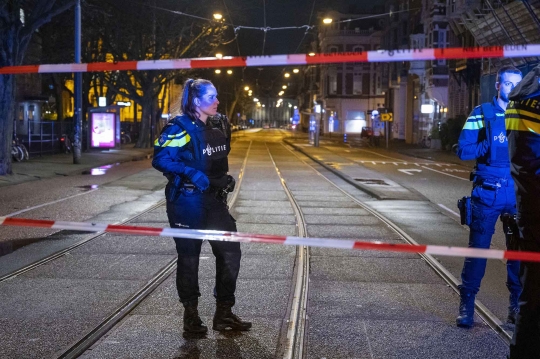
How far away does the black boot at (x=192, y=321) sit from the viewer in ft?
18.3

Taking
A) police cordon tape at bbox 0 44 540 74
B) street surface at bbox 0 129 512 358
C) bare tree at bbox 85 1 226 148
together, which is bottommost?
street surface at bbox 0 129 512 358

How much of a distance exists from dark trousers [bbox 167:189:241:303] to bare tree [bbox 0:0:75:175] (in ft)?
56.0

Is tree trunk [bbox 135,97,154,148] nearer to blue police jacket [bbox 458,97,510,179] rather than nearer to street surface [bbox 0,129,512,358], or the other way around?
street surface [bbox 0,129,512,358]

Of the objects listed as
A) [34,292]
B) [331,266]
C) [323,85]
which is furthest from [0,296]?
[323,85]

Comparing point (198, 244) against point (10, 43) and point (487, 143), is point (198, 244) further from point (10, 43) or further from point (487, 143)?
point (10, 43)

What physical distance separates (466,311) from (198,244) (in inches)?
86.6

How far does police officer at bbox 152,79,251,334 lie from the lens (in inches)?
218

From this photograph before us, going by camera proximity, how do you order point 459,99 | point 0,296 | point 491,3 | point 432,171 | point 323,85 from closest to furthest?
point 0,296 < point 432,171 < point 491,3 < point 459,99 < point 323,85

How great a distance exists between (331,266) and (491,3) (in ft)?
104

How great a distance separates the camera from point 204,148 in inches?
219

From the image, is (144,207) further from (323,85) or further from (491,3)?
(323,85)

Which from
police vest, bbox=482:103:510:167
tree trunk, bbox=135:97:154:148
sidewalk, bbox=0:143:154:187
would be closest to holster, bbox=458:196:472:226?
police vest, bbox=482:103:510:167

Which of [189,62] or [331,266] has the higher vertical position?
[189,62]

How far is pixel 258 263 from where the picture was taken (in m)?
8.59
